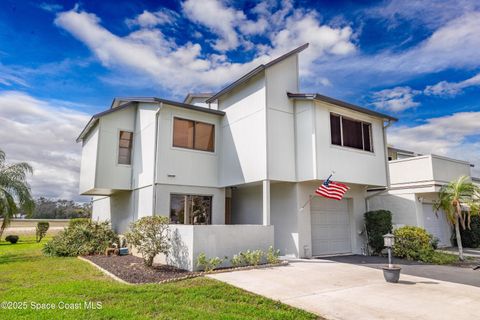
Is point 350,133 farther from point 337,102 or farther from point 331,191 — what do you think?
point 331,191

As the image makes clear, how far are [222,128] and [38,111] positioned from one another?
886 cm

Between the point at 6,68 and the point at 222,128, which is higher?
the point at 6,68

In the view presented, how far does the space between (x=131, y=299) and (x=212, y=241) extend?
4.32 metres

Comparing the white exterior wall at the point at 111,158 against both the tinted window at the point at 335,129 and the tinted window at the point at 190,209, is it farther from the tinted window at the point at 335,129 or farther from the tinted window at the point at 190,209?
the tinted window at the point at 335,129

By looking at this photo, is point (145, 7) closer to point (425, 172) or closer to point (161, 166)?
point (161, 166)

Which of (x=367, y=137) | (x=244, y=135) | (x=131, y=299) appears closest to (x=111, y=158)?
(x=244, y=135)

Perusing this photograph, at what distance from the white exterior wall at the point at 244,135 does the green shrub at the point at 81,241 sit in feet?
19.9

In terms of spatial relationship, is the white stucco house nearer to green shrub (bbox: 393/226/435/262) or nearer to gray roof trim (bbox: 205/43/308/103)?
gray roof trim (bbox: 205/43/308/103)

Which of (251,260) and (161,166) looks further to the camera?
(161,166)

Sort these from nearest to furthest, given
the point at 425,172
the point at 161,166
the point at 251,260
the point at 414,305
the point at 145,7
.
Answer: the point at 414,305 < the point at 251,260 < the point at 145,7 < the point at 161,166 < the point at 425,172

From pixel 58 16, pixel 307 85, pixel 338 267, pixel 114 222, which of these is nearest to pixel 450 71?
pixel 307 85

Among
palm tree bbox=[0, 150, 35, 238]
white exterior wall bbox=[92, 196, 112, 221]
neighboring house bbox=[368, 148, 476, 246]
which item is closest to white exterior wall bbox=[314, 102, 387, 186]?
neighboring house bbox=[368, 148, 476, 246]

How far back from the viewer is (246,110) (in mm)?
14289

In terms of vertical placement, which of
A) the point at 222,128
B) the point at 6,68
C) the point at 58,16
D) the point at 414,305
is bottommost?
the point at 414,305
